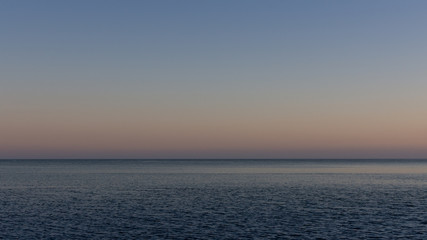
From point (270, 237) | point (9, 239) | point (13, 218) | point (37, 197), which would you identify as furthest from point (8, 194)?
point (270, 237)

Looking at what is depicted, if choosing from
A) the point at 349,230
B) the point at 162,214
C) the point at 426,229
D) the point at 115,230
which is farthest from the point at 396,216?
the point at 115,230

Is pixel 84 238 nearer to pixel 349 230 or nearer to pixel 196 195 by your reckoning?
pixel 349 230

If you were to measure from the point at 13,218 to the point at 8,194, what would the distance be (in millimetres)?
36964

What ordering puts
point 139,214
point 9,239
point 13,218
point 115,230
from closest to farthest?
1. point 9,239
2. point 115,230
3. point 13,218
4. point 139,214

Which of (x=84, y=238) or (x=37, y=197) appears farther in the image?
(x=37, y=197)

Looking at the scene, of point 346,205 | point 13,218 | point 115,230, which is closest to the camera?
Result: point 115,230

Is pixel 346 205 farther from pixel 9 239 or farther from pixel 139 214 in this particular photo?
pixel 9 239

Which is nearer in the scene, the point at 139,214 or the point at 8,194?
the point at 139,214

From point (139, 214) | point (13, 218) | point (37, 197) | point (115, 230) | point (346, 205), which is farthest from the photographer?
point (37, 197)

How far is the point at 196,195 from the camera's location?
92.5 m

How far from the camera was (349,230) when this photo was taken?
52.3m

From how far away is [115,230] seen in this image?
171 ft

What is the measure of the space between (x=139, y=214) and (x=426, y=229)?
36.7 metres

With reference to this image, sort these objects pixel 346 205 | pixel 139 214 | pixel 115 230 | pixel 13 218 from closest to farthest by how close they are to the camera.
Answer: pixel 115 230
pixel 13 218
pixel 139 214
pixel 346 205
